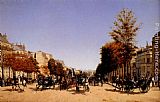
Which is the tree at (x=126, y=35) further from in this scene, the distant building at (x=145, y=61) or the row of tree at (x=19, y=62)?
the distant building at (x=145, y=61)

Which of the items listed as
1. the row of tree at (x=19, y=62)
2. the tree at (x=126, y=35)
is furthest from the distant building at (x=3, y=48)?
the tree at (x=126, y=35)

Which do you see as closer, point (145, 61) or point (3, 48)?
point (3, 48)

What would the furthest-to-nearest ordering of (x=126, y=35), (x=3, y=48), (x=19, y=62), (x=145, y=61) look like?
(x=145, y=61) < (x=3, y=48) < (x=19, y=62) < (x=126, y=35)

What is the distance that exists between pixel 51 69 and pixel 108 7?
40.4 m

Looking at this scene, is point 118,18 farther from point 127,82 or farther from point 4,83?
point 4,83

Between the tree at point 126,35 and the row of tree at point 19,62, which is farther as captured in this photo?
the row of tree at point 19,62

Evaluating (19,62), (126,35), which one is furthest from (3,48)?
(126,35)

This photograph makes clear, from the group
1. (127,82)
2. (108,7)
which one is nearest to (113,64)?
(127,82)

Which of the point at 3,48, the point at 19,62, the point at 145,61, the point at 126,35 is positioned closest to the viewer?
the point at 126,35

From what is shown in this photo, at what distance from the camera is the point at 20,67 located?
32125 millimetres

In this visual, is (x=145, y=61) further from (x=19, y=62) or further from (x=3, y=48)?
(x=3, y=48)

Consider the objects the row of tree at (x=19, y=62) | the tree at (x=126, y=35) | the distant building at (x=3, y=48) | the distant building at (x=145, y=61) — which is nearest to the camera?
the tree at (x=126, y=35)

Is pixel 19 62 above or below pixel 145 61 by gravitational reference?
below

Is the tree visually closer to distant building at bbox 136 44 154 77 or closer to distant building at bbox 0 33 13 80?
distant building at bbox 0 33 13 80
